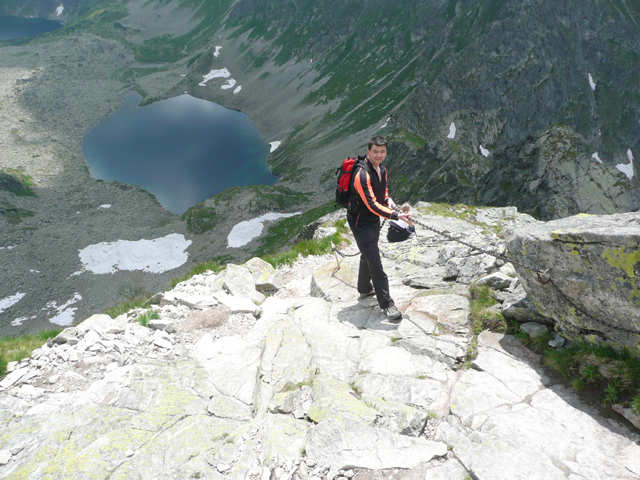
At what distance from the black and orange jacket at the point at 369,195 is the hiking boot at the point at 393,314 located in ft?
7.11

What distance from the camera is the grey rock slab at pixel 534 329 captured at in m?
7.34

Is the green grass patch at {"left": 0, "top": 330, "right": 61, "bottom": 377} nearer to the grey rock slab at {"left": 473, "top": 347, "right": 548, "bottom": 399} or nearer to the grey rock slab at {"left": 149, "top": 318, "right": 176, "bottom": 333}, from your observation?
the grey rock slab at {"left": 149, "top": 318, "right": 176, "bottom": 333}

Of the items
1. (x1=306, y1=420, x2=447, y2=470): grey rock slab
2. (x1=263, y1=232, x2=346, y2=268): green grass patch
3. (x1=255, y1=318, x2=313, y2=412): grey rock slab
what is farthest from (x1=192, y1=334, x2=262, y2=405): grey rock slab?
(x1=263, y1=232, x2=346, y2=268): green grass patch

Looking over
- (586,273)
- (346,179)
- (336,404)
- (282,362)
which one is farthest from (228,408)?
(586,273)

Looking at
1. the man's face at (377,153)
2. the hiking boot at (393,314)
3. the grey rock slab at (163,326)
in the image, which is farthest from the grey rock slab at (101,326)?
the man's face at (377,153)

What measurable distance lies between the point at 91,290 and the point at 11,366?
305 ft

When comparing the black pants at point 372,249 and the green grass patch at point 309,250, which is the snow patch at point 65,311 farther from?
the black pants at point 372,249

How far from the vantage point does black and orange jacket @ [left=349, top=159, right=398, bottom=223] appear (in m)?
8.26

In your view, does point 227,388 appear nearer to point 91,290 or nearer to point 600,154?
point 91,290

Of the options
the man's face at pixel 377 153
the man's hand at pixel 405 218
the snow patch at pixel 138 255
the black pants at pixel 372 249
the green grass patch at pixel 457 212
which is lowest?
the snow patch at pixel 138 255

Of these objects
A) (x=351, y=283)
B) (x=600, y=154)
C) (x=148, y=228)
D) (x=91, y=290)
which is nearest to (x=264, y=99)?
(x=148, y=228)

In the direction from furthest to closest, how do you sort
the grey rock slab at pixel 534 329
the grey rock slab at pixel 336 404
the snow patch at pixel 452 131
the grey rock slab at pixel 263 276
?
the snow patch at pixel 452 131 < the grey rock slab at pixel 263 276 < the grey rock slab at pixel 534 329 < the grey rock slab at pixel 336 404

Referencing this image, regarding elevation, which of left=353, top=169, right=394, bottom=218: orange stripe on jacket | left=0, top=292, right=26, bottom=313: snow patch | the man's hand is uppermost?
left=353, top=169, right=394, bottom=218: orange stripe on jacket

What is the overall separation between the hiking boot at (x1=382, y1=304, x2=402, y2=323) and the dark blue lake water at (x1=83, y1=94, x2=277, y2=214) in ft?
420
